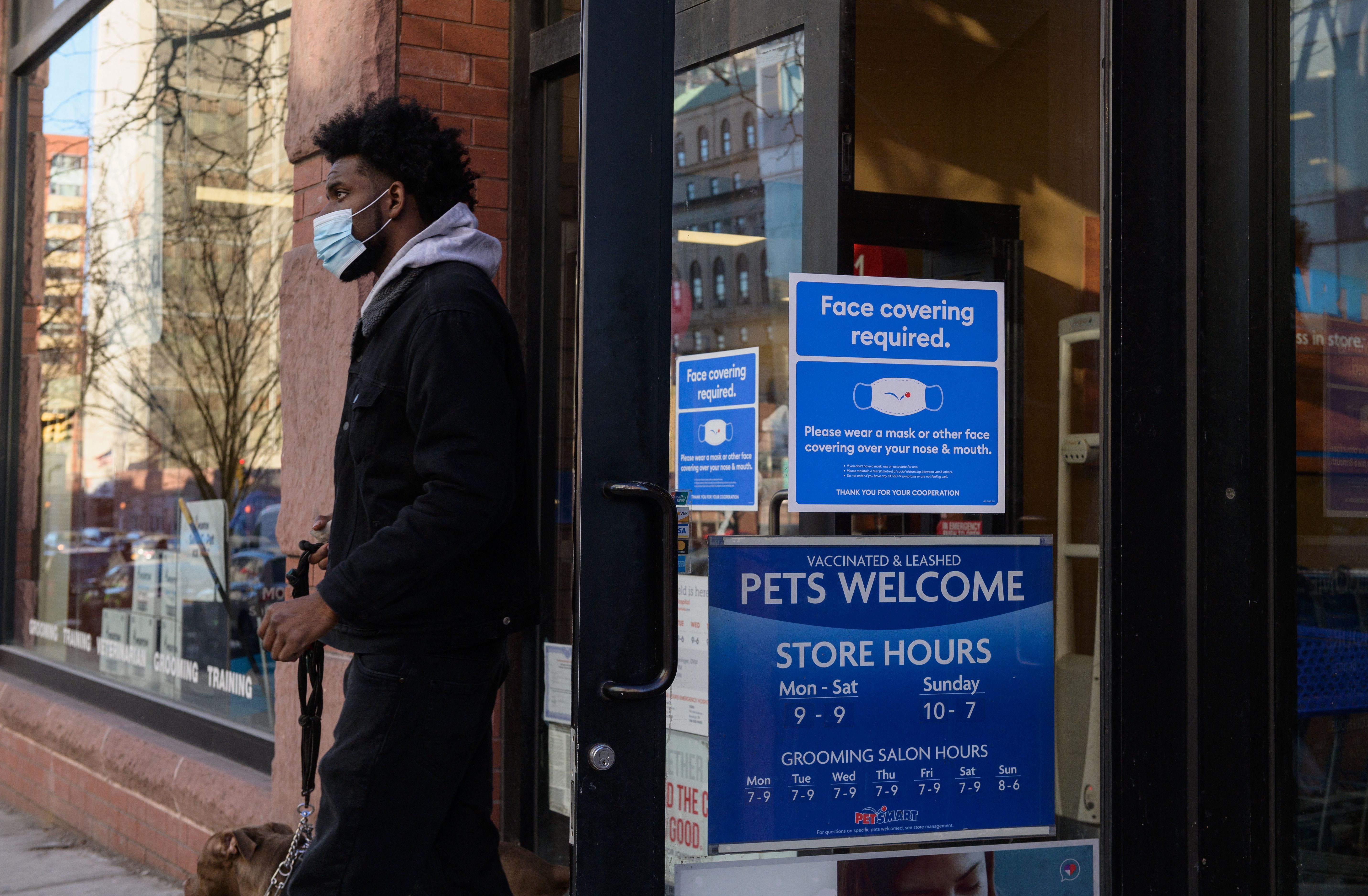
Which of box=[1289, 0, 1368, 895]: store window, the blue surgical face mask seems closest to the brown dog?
the blue surgical face mask

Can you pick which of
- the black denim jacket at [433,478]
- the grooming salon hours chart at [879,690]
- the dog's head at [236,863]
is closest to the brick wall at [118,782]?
the dog's head at [236,863]

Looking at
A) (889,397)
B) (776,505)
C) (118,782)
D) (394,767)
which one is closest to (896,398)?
(889,397)

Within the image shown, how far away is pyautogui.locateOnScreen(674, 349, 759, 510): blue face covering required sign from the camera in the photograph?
257cm

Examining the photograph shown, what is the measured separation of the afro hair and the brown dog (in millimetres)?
1715

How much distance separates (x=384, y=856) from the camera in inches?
97.1

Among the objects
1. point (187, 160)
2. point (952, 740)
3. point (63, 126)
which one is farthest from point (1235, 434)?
point (63, 126)

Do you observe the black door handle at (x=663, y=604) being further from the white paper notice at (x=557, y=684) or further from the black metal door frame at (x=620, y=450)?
the white paper notice at (x=557, y=684)

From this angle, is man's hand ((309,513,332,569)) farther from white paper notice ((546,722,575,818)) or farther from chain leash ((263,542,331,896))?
white paper notice ((546,722,575,818))

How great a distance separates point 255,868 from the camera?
3.49m

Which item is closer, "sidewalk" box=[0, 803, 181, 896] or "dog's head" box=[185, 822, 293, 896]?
"dog's head" box=[185, 822, 293, 896]

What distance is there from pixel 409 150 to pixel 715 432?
0.88 m

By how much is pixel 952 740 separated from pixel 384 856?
105cm

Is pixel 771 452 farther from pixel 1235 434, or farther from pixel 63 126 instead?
pixel 63 126

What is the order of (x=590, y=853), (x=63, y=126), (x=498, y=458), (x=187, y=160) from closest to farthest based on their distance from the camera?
(x=590, y=853), (x=498, y=458), (x=187, y=160), (x=63, y=126)
